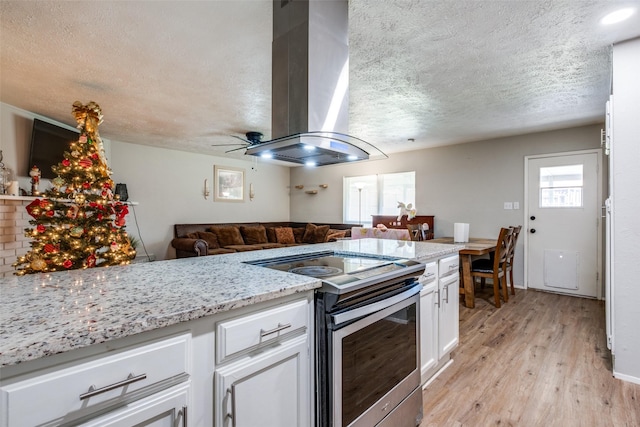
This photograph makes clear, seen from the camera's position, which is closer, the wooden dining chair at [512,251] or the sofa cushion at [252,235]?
the wooden dining chair at [512,251]

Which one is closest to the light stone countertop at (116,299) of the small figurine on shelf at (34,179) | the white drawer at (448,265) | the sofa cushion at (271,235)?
the white drawer at (448,265)

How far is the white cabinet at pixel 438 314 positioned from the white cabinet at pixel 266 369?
0.98 m

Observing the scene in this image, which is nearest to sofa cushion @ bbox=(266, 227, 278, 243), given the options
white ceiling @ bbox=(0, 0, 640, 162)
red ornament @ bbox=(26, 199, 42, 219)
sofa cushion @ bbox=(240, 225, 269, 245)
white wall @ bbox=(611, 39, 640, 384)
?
sofa cushion @ bbox=(240, 225, 269, 245)

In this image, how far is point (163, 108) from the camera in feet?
11.8

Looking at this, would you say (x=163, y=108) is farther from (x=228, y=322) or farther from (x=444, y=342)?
(x=444, y=342)

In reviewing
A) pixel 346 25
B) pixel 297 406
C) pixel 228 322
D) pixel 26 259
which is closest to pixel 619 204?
pixel 346 25

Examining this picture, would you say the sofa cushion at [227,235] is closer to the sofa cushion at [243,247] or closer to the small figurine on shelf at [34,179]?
the sofa cushion at [243,247]

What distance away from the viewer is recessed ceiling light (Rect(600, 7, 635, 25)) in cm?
184

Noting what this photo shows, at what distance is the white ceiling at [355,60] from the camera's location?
6.22 feet

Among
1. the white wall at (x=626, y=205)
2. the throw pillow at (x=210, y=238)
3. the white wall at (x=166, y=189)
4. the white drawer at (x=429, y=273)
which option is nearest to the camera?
the white drawer at (x=429, y=273)

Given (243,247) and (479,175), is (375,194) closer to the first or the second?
(479,175)

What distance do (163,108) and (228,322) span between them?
336 centimetres

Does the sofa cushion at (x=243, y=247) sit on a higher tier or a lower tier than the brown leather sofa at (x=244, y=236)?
lower

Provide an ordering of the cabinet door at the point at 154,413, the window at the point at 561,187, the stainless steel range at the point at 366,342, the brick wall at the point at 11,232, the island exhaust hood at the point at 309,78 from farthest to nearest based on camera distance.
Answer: the window at the point at 561,187 → the brick wall at the point at 11,232 → the island exhaust hood at the point at 309,78 → the stainless steel range at the point at 366,342 → the cabinet door at the point at 154,413
